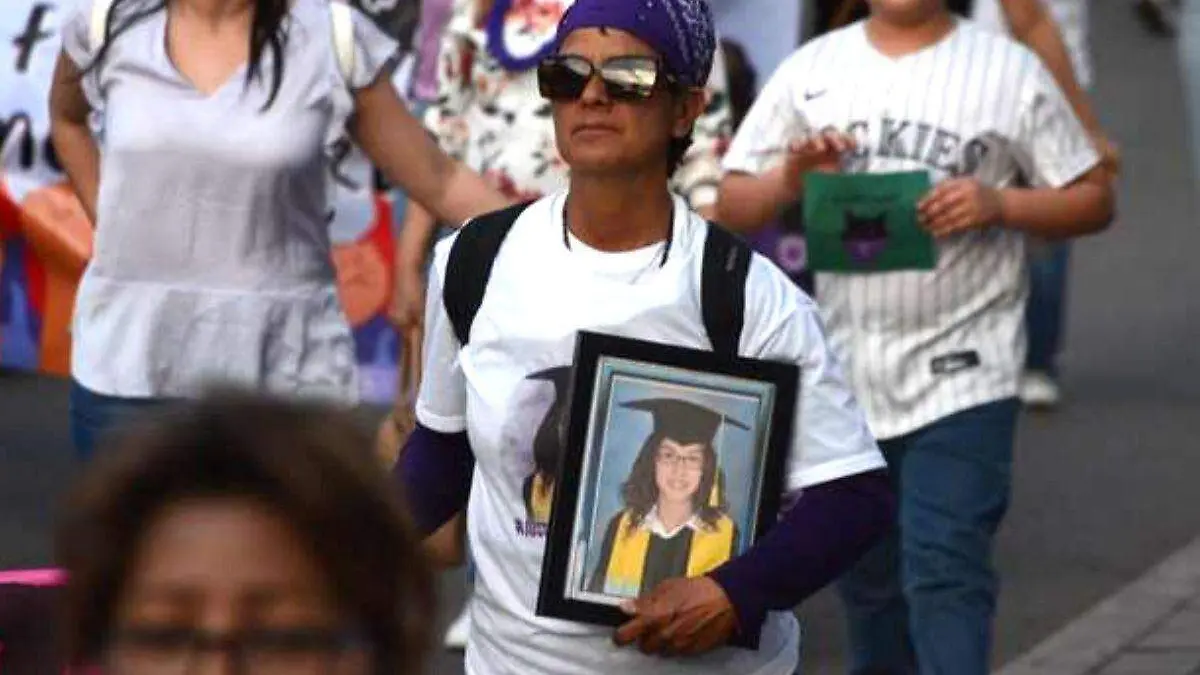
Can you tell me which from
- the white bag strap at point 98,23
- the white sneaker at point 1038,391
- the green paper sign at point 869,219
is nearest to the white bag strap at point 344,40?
the white bag strap at point 98,23

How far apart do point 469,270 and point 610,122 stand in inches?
9.8

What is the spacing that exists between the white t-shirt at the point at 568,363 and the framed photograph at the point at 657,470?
52mm

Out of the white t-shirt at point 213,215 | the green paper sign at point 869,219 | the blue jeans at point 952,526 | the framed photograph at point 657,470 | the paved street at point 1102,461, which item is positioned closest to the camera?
the framed photograph at point 657,470

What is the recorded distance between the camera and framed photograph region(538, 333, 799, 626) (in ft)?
12.9

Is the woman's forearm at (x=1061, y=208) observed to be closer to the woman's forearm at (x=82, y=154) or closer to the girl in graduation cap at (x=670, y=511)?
the woman's forearm at (x=82, y=154)

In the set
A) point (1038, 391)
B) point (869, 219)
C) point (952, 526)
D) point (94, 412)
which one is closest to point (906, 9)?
point (869, 219)

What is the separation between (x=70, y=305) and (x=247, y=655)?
23.5 ft

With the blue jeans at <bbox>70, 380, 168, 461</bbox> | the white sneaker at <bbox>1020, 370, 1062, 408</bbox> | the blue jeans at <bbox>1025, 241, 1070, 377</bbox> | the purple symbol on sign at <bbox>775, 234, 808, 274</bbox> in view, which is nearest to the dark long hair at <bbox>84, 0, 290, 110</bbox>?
the blue jeans at <bbox>70, 380, 168, 461</bbox>

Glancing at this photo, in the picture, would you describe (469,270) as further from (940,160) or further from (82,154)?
(940,160)

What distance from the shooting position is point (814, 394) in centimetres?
402

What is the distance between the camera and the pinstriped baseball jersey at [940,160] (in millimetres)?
6250

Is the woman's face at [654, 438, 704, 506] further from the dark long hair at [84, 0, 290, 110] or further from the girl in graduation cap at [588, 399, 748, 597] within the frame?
the dark long hair at [84, 0, 290, 110]

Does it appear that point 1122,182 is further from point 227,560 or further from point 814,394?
point 227,560

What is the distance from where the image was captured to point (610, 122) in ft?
13.5
